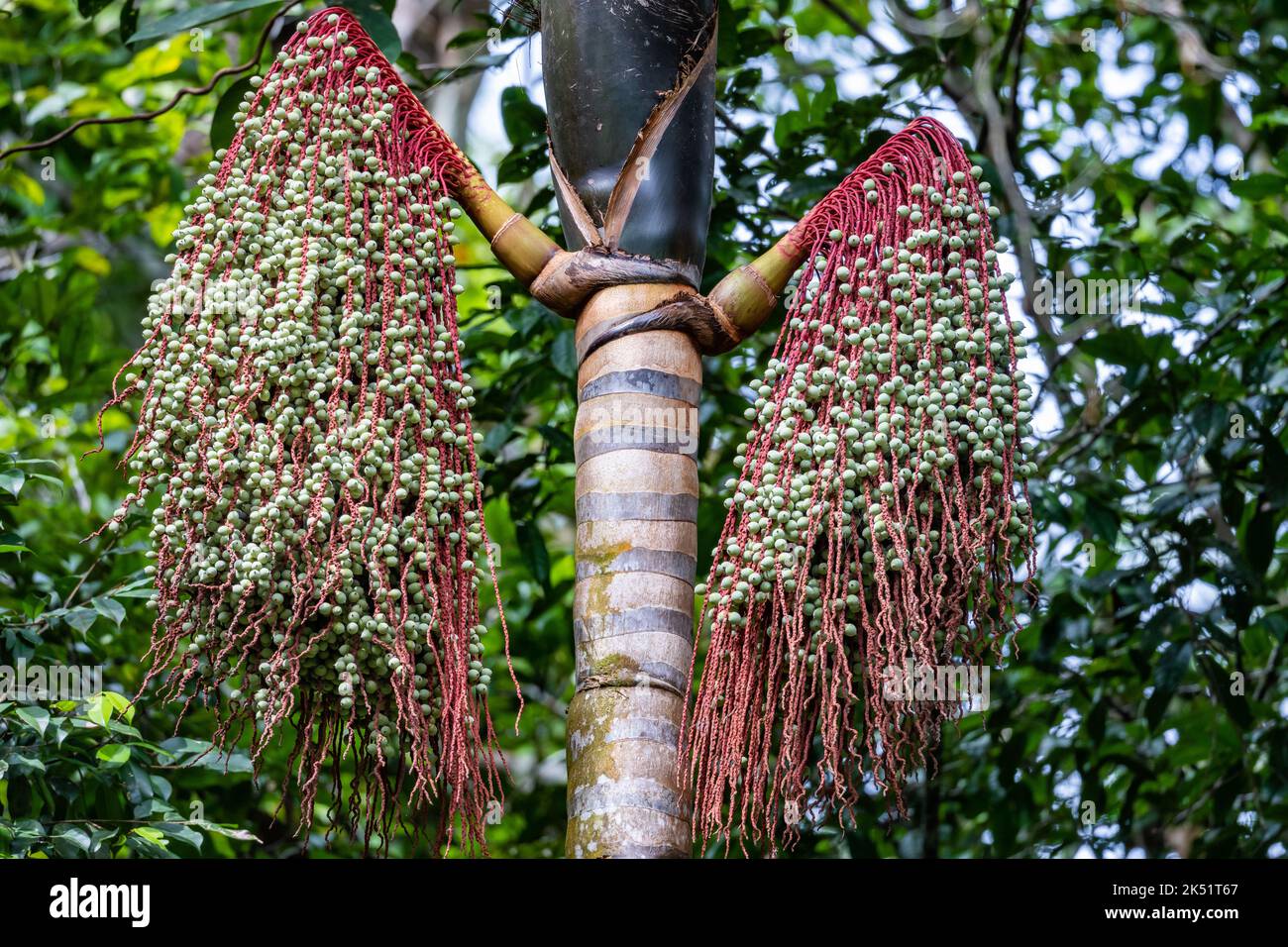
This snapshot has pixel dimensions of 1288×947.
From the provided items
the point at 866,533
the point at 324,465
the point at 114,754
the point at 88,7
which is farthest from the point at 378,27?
the point at 866,533

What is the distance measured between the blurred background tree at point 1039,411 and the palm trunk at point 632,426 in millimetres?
934

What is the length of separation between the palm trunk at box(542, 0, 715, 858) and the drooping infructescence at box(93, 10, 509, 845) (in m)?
0.18

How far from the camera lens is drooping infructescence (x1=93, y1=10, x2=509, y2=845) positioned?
2275 mm

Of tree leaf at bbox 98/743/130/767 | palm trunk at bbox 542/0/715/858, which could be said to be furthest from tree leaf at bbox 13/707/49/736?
palm trunk at bbox 542/0/715/858

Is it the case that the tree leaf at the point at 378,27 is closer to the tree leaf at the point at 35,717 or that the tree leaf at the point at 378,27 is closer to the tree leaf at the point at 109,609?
the tree leaf at the point at 109,609

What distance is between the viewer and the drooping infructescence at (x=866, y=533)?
2279mm

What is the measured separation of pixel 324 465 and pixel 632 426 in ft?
1.56

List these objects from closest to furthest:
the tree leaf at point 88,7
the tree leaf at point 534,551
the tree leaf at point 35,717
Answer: the tree leaf at point 35,717 < the tree leaf at point 88,7 < the tree leaf at point 534,551

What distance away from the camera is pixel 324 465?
2.30 m

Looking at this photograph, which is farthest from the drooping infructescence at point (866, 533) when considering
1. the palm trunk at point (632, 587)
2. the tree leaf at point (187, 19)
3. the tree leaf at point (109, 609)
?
the tree leaf at point (187, 19)

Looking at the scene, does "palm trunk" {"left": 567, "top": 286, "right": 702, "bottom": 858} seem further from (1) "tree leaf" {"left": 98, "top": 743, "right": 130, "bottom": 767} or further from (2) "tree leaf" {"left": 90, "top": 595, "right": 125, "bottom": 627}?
(2) "tree leaf" {"left": 90, "top": 595, "right": 125, "bottom": 627}
